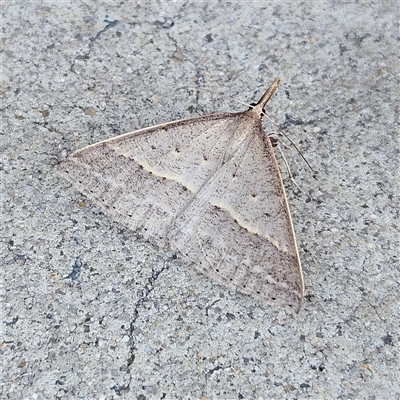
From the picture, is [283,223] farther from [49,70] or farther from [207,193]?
[49,70]

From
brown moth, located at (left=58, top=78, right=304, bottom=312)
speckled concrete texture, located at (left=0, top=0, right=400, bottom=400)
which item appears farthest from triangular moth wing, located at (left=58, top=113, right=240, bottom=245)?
speckled concrete texture, located at (left=0, top=0, right=400, bottom=400)

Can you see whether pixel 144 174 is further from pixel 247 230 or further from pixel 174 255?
pixel 247 230

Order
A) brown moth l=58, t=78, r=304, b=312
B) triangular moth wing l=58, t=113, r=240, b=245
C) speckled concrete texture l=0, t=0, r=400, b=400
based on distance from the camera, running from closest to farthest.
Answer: speckled concrete texture l=0, t=0, r=400, b=400 < brown moth l=58, t=78, r=304, b=312 < triangular moth wing l=58, t=113, r=240, b=245

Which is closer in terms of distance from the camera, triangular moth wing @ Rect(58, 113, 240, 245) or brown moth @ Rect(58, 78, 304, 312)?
brown moth @ Rect(58, 78, 304, 312)

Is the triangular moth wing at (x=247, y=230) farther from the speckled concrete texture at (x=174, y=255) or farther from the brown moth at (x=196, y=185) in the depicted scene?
the speckled concrete texture at (x=174, y=255)

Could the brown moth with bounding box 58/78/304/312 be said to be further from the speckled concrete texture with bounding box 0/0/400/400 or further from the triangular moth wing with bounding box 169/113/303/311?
the speckled concrete texture with bounding box 0/0/400/400

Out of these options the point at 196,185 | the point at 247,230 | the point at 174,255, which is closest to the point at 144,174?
the point at 196,185

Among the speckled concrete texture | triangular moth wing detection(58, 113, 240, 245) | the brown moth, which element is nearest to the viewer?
the speckled concrete texture

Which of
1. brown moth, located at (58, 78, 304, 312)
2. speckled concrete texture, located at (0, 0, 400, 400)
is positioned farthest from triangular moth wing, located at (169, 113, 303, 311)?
speckled concrete texture, located at (0, 0, 400, 400)
